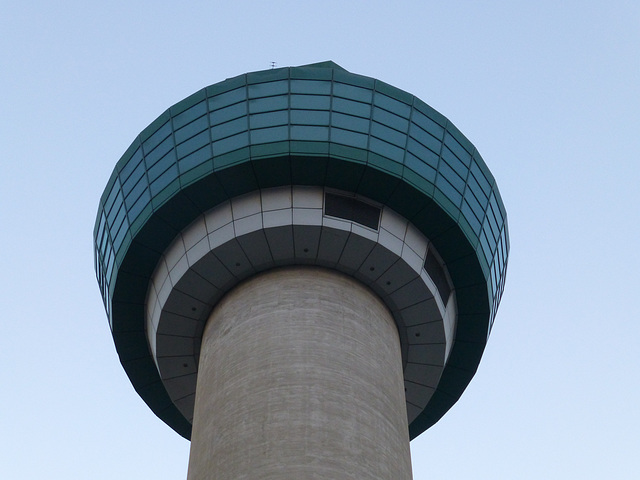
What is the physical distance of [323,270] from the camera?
31.9 metres

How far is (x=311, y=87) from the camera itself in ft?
110

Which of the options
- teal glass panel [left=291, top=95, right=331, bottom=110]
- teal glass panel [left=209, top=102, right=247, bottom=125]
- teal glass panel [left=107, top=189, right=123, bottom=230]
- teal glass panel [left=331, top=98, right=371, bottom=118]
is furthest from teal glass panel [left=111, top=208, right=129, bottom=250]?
teal glass panel [left=331, top=98, right=371, bottom=118]

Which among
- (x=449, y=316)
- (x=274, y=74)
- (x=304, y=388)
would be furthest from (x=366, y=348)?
(x=274, y=74)

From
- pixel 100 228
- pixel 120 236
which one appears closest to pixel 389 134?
pixel 120 236

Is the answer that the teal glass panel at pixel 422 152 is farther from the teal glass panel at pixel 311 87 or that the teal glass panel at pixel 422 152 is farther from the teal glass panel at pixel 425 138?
the teal glass panel at pixel 311 87

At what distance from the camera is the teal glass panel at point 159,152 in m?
33.7

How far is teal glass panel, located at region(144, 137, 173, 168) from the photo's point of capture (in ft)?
111

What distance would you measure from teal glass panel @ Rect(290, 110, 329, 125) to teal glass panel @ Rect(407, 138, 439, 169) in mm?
3158

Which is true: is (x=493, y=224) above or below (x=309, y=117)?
below

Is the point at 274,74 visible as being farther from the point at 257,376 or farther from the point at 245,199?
the point at 257,376

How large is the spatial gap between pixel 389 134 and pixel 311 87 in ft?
10.6

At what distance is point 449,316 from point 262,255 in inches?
289

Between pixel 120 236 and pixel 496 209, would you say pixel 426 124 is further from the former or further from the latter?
pixel 120 236

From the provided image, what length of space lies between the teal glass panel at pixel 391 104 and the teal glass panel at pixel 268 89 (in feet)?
10.6
